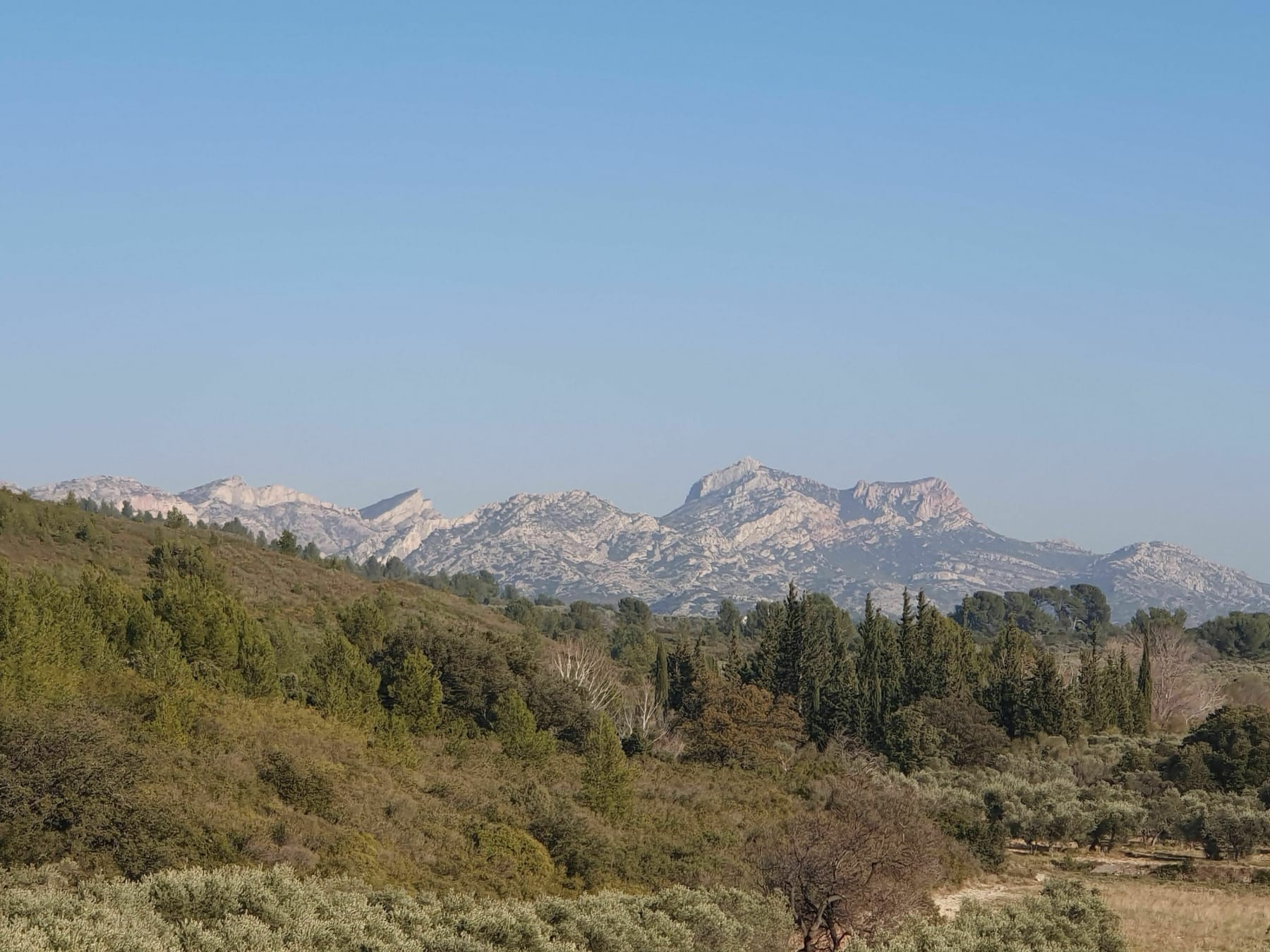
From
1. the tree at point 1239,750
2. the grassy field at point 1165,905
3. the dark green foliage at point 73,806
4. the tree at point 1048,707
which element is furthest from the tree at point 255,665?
the tree at point 1048,707

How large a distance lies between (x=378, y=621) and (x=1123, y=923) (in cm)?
3594

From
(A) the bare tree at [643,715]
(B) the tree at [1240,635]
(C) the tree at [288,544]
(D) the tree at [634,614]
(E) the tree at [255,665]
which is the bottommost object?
(D) the tree at [634,614]

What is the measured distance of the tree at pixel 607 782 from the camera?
138 ft

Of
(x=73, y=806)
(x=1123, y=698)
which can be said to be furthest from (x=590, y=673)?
(x=73, y=806)

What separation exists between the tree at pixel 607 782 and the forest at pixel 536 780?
0.34 feet

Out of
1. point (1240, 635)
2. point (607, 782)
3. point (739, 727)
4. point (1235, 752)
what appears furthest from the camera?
point (1240, 635)

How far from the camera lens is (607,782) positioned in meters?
42.7

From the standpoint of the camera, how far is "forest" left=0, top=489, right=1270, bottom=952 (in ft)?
80.4

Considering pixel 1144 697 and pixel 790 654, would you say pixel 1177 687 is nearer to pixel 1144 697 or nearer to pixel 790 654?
pixel 1144 697

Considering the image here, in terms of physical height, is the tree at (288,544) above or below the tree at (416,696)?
above

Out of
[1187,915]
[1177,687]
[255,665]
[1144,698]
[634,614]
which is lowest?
[634,614]

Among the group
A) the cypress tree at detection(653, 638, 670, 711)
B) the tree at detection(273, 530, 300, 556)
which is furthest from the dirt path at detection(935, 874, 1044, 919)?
the tree at detection(273, 530, 300, 556)

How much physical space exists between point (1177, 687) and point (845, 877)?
73.7 metres

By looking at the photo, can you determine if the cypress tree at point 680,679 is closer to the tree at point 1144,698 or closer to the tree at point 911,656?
the tree at point 911,656
